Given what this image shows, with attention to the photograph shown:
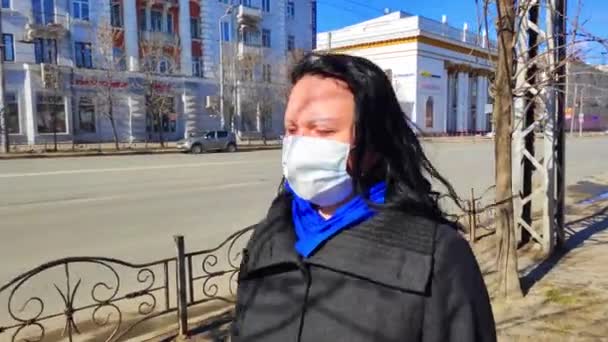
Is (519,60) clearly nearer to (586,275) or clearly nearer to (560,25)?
(560,25)

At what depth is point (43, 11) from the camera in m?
29.1

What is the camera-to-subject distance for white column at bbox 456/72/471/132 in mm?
53656

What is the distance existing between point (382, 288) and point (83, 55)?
33794mm

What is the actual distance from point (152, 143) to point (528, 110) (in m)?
30.4

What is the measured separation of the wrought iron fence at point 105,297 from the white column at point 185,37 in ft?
103

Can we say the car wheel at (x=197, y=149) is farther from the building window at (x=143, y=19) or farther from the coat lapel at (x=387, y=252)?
the coat lapel at (x=387, y=252)

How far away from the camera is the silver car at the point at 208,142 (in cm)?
2692

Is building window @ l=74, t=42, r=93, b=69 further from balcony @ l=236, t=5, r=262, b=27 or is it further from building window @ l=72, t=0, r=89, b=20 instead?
balcony @ l=236, t=5, r=262, b=27

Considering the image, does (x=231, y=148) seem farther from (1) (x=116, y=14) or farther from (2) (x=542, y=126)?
(2) (x=542, y=126)

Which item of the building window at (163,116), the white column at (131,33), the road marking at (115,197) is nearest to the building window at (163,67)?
the white column at (131,33)

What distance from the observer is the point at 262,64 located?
3862cm

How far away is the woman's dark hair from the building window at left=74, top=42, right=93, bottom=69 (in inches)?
1302

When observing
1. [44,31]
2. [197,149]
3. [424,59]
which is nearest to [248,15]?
[44,31]

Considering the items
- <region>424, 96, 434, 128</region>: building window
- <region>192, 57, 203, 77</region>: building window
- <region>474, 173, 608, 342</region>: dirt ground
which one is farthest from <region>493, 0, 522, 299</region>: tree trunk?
<region>424, 96, 434, 128</region>: building window
